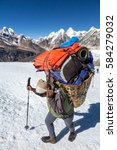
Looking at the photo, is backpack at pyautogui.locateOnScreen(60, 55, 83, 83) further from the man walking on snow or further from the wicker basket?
the man walking on snow

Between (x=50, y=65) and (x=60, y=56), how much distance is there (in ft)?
0.99

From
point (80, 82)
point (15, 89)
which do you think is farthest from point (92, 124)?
point (15, 89)

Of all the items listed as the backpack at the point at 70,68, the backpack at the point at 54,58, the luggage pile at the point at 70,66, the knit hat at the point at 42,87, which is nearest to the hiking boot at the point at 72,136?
the luggage pile at the point at 70,66

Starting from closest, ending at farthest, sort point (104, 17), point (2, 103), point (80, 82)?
point (104, 17) < point (80, 82) < point (2, 103)

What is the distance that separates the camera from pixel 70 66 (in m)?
5.94

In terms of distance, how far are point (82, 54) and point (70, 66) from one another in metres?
0.44

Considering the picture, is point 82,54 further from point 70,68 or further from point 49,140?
point 49,140

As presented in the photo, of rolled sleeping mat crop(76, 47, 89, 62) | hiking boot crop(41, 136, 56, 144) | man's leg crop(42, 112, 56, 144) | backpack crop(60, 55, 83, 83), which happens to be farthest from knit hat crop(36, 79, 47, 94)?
hiking boot crop(41, 136, 56, 144)

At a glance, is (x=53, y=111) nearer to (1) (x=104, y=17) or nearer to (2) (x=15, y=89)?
(1) (x=104, y=17)

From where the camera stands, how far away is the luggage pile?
591 centimetres

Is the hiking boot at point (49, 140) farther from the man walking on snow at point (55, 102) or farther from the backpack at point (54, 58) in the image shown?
the backpack at point (54, 58)

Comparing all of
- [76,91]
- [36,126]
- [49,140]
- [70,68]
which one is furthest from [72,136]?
[70,68]

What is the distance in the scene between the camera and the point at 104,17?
5.77 metres

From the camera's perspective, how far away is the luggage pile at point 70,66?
591cm
